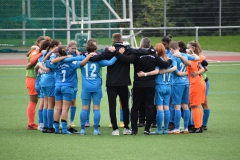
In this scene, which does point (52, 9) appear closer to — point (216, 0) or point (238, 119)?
point (216, 0)

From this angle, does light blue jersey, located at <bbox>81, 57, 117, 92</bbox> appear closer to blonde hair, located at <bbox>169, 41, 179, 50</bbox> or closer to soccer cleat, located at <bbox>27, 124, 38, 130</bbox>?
blonde hair, located at <bbox>169, 41, 179, 50</bbox>

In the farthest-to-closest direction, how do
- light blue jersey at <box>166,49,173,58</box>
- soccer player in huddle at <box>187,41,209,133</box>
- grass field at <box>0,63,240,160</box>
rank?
light blue jersey at <box>166,49,173,58</box> → soccer player in huddle at <box>187,41,209,133</box> → grass field at <box>0,63,240,160</box>

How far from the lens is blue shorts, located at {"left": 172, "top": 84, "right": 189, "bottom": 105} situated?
12.0 metres

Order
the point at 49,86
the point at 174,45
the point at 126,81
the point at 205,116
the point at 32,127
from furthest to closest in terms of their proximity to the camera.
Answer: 1. the point at 32,127
2. the point at 205,116
3. the point at 49,86
4. the point at 174,45
5. the point at 126,81

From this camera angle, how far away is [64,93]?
11.9 metres

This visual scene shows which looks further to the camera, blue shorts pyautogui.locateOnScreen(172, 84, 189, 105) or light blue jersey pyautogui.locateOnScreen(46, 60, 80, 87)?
blue shorts pyautogui.locateOnScreen(172, 84, 189, 105)

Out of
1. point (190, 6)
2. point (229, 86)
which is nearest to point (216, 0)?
point (190, 6)

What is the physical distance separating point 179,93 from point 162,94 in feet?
1.12

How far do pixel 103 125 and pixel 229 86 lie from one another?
7.38 m

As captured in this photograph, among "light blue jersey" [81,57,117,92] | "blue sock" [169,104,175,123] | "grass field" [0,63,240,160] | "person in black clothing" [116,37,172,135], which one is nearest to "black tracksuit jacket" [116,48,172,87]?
"person in black clothing" [116,37,172,135]

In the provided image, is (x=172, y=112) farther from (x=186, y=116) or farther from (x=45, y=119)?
(x=45, y=119)

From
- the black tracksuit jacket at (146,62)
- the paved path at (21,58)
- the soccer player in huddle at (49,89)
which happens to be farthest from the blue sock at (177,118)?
the paved path at (21,58)

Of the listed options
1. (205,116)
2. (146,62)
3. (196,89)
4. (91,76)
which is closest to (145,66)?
(146,62)

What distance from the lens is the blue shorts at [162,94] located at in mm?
11867
